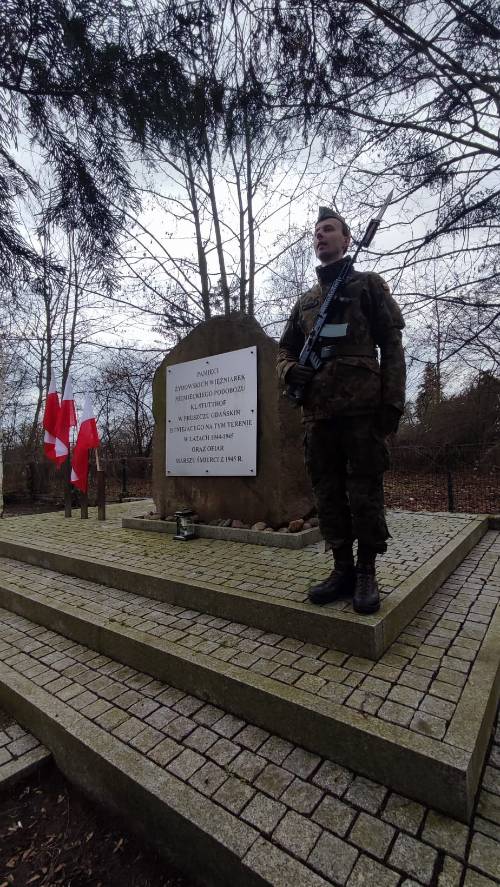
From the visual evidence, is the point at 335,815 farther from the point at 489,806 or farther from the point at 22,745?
the point at 22,745

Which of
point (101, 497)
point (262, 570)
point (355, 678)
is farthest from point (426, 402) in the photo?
point (355, 678)

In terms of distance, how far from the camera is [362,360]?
2.14m

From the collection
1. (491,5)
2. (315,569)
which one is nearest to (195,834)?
(315,569)

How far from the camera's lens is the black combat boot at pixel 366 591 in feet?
6.93

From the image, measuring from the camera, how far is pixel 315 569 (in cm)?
301

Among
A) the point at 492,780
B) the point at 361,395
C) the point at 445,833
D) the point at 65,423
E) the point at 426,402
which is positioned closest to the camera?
the point at 445,833

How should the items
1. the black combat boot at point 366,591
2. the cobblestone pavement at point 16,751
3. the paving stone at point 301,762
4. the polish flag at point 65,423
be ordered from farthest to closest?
1. the polish flag at point 65,423
2. the black combat boot at point 366,591
3. the cobblestone pavement at point 16,751
4. the paving stone at point 301,762

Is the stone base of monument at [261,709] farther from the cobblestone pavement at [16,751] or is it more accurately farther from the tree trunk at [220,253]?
the tree trunk at [220,253]

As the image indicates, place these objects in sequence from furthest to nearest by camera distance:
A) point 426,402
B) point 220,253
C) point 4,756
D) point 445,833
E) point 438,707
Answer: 1. point 426,402
2. point 220,253
3. point 4,756
4. point 438,707
5. point 445,833

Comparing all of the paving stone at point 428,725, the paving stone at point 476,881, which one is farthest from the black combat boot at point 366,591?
the paving stone at point 476,881

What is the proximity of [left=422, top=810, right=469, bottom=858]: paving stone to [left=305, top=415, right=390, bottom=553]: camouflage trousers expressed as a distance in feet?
3.58

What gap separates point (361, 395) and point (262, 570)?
156 cm

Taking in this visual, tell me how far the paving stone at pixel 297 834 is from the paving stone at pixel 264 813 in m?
0.02

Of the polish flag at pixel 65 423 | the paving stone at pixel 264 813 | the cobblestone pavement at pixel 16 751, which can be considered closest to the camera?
the paving stone at pixel 264 813
